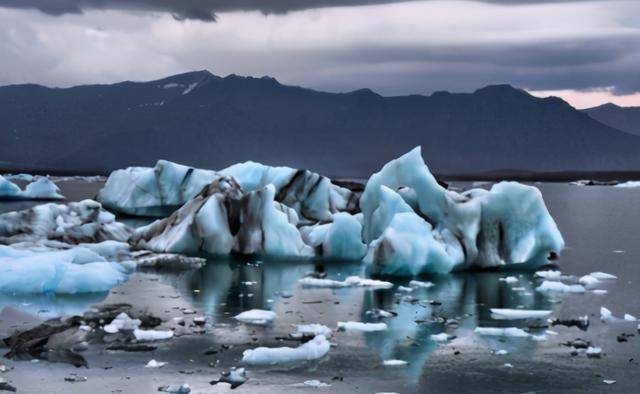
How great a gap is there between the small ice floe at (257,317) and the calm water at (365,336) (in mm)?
230

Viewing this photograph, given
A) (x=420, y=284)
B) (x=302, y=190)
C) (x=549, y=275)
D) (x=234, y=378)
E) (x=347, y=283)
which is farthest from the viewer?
(x=302, y=190)

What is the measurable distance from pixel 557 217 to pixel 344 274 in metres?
24.5

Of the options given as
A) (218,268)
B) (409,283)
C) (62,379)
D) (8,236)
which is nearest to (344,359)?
(62,379)

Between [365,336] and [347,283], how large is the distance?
4743mm

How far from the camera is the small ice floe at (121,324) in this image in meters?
12.4

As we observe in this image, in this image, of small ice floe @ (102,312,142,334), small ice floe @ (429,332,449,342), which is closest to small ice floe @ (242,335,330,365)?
small ice floe @ (429,332,449,342)

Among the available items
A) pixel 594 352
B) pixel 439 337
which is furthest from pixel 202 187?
pixel 594 352

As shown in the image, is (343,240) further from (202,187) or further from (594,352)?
(202,187)

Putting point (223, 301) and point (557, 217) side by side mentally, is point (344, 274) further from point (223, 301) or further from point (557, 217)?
point (557, 217)

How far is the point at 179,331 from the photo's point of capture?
1244cm

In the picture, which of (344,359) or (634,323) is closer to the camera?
(344,359)

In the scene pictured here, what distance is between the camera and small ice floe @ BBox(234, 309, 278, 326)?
43.6 feet

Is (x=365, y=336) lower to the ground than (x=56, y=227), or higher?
lower

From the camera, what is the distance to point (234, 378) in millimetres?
9922
